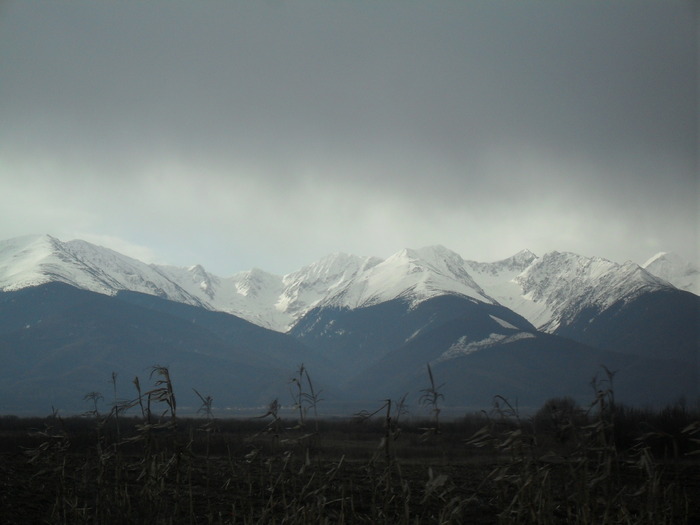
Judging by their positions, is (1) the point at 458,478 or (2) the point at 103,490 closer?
(2) the point at 103,490

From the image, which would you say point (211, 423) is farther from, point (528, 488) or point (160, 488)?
point (528, 488)

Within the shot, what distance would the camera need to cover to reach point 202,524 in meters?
17.8

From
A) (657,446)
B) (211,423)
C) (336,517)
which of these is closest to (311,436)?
(211,423)

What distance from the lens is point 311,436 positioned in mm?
9445

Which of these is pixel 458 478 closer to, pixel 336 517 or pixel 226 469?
pixel 226 469

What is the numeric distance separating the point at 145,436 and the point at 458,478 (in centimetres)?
2273

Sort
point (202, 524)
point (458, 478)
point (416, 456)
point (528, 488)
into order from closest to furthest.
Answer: point (528, 488), point (202, 524), point (458, 478), point (416, 456)

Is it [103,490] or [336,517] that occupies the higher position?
[103,490]

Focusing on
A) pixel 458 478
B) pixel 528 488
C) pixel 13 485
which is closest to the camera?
pixel 528 488

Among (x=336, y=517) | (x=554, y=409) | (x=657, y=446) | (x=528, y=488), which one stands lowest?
(x=657, y=446)

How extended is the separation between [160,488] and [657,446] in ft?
158

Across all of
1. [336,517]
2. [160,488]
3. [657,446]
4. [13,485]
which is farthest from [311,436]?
[657,446]

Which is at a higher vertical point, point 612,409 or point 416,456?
point 612,409

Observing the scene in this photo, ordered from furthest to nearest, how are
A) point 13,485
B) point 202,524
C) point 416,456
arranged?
point 416,456, point 13,485, point 202,524
